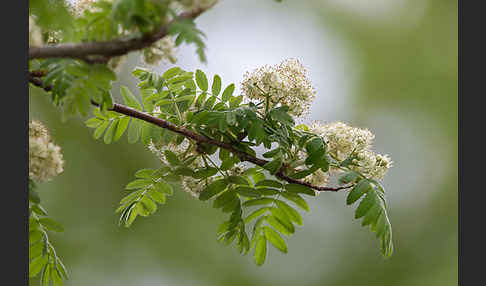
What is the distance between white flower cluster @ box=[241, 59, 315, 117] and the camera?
5.02 ft

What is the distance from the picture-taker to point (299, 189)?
1.56 meters

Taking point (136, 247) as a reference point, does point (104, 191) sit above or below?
above

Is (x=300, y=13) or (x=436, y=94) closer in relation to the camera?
(x=436, y=94)

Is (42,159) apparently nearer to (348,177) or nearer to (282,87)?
(282,87)

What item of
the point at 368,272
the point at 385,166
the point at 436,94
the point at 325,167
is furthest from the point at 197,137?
the point at 436,94

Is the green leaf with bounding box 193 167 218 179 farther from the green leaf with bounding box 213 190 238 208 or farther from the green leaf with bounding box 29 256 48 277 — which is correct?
the green leaf with bounding box 29 256 48 277

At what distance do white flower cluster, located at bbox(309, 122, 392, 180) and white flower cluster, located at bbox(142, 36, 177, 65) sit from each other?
613 millimetres

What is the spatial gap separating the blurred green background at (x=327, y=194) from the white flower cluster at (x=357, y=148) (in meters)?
3.77

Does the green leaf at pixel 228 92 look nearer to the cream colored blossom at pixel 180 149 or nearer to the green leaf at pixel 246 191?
the cream colored blossom at pixel 180 149

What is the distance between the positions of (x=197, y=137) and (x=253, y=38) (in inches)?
259

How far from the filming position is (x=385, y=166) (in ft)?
5.11

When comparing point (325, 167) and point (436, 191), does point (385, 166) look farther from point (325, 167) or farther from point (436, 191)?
point (436, 191)

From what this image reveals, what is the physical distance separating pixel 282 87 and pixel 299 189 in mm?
315

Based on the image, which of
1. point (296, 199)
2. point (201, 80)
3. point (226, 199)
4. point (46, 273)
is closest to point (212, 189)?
point (226, 199)
